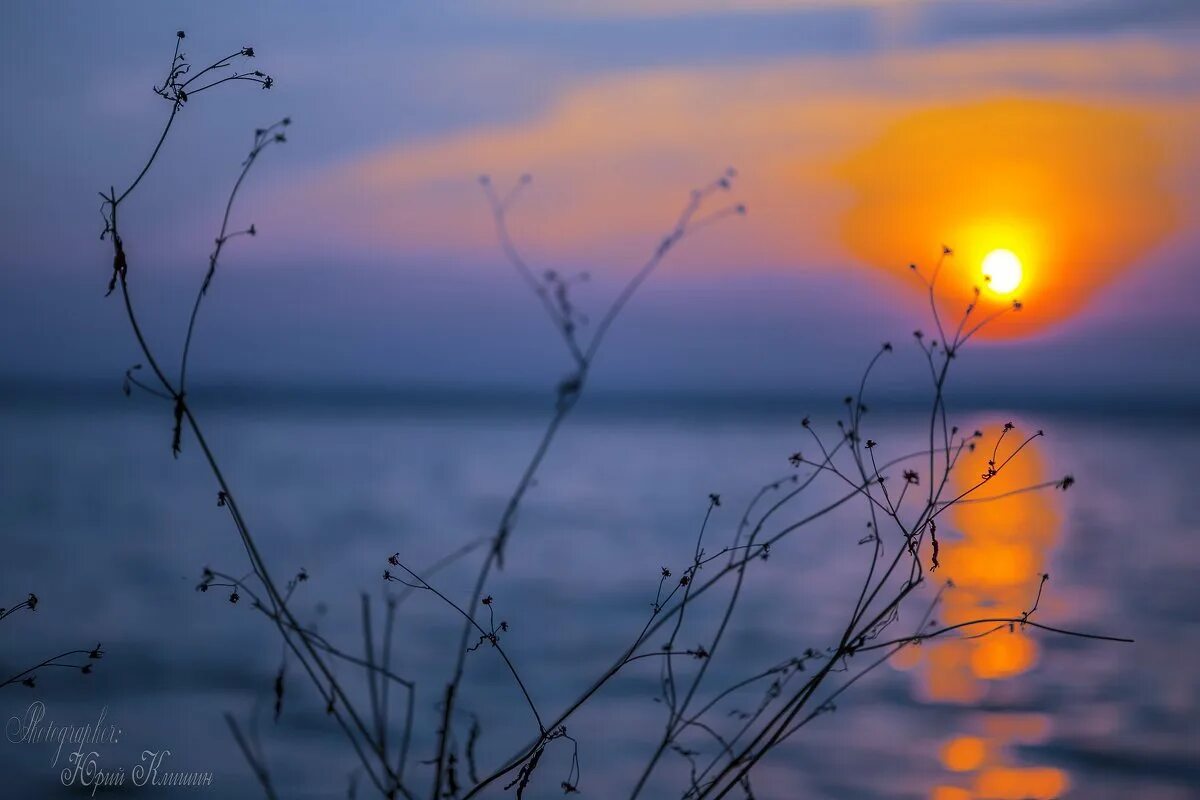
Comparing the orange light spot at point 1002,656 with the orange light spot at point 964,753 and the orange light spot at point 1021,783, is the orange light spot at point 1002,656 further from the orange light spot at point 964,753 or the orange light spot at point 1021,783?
the orange light spot at point 1021,783

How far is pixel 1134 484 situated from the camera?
85.5ft

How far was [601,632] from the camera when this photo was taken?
10.7 m

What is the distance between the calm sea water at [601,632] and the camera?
23.4ft

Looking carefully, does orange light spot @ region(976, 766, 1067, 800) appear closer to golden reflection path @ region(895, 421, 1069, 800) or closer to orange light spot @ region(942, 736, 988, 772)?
golden reflection path @ region(895, 421, 1069, 800)

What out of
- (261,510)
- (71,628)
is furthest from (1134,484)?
(71,628)

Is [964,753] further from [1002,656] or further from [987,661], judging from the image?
[1002,656]

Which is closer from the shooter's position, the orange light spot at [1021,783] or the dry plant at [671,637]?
the dry plant at [671,637]

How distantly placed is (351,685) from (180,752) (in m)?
1.74

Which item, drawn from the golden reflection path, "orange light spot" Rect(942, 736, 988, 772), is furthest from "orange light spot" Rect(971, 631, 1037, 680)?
"orange light spot" Rect(942, 736, 988, 772)

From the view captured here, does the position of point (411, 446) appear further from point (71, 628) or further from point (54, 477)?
point (71, 628)

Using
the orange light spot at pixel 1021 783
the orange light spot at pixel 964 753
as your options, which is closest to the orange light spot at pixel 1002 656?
the orange light spot at pixel 964 753

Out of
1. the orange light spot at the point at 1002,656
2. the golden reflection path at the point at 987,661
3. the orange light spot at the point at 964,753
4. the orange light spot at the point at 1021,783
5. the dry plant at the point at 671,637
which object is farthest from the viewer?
the orange light spot at the point at 1002,656

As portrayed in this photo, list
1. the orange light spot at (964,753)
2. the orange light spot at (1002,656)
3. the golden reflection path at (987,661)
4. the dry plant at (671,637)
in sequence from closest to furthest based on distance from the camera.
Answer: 1. the dry plant at (671,637)
2. the golden reflection path at (987,661)
3. the orange light spot at (964,753)
4. the orange light spot at (1002,656)

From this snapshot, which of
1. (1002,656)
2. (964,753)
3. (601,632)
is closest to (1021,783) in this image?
(964,753)
